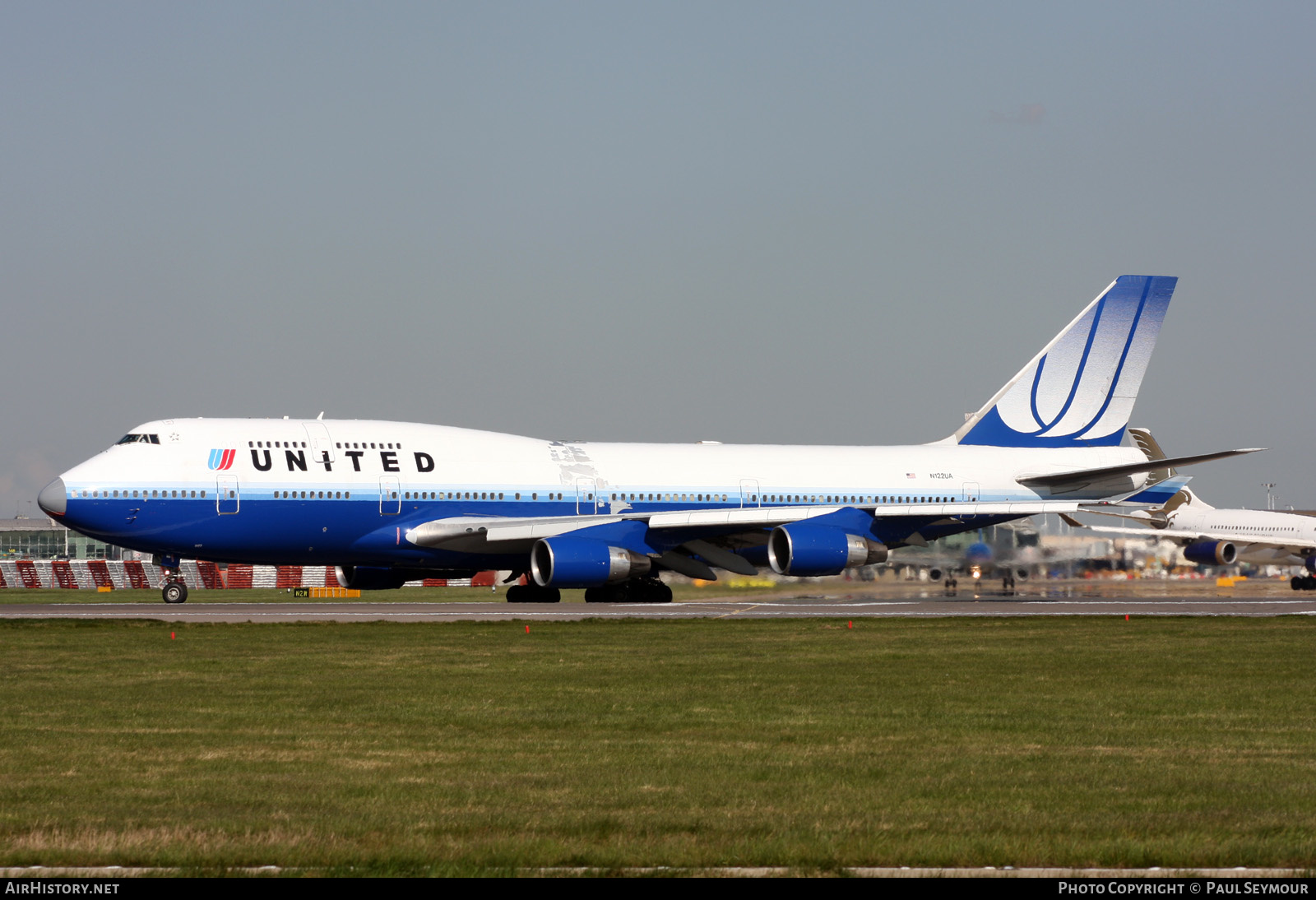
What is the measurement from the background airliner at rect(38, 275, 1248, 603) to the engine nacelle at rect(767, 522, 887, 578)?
0.05m

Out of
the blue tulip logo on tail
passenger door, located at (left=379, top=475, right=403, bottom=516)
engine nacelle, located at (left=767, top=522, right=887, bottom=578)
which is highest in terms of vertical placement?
the blue tulip logo on tail

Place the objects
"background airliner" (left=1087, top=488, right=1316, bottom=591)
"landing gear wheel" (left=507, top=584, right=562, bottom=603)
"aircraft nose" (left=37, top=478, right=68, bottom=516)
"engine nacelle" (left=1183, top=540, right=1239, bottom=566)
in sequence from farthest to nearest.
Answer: "background airliner" (left=1087, top=488, right=1316, bottom=591)
"engine nacelle" (left=1183, top=540, right=1239, bottom=566)
"landing gear wheel" (left=507, top=584, right=562, bottom=603)
"aircraft nose" (left=37, top=478, right=68, bottom=516)

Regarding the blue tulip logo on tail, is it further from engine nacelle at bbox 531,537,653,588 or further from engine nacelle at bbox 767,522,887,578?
engine nacelle at bbox 767,522,887,578

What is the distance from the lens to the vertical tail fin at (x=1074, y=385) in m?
48.9

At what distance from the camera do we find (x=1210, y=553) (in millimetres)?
57531

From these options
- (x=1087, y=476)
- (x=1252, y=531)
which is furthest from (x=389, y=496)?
(x=1252, y=531)

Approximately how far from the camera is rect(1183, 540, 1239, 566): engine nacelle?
56406 mm

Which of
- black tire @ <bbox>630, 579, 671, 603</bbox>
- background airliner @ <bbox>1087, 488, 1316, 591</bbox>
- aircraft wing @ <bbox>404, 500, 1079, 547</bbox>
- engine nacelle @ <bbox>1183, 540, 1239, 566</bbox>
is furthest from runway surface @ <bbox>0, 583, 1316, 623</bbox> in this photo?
background airliner @ <bbox>1087, 488, 1316, 591</bbox>

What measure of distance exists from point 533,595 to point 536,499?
10.8 feet

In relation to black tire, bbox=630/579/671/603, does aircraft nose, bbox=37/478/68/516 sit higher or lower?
higher

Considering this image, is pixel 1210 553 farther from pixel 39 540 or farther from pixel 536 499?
pixel 39 540

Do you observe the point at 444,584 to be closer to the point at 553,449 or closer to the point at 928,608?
the point at 553,449

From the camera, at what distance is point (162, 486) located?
3694 cm

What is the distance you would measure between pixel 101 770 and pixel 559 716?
5015 mm
